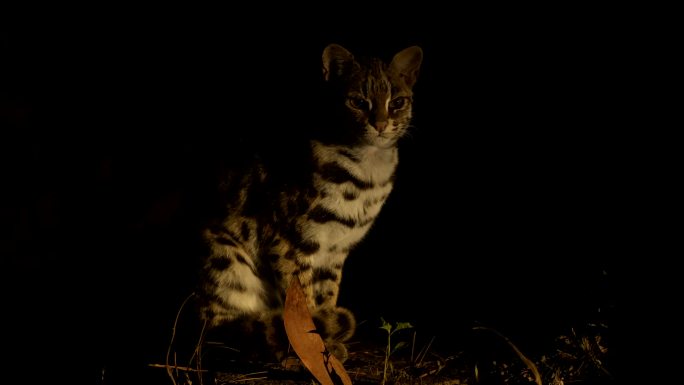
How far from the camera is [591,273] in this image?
2379 millimetres

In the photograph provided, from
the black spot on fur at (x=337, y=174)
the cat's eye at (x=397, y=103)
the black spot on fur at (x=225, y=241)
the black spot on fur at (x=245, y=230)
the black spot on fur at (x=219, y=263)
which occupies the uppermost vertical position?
the cat's eye at (x=397, y=103)

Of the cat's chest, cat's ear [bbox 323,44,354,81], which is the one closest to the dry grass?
the cat's chest

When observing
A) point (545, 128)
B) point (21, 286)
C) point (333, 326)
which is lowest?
point (21, 286)

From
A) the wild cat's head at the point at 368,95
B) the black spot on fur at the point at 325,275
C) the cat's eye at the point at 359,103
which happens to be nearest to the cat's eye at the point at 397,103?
the wild cat's head at the point at 368,95

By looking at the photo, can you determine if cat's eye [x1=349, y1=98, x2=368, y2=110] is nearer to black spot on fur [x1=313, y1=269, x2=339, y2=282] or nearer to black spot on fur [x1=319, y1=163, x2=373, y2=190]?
black spot on fur [x1=319, y1=163, x2=373, y2=190]

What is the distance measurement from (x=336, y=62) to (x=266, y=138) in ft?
1.61

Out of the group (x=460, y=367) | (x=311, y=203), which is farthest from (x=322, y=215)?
(x=460, y=367)

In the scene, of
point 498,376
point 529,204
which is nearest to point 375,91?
point 529,204

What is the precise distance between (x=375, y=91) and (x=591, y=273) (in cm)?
120

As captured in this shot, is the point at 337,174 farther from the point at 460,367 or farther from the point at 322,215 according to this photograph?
the point at 460,367

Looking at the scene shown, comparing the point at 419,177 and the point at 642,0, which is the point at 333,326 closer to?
the point at 419,177

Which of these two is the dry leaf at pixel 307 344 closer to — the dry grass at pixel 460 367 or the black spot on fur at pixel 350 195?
the dry grass at pixel 460 367

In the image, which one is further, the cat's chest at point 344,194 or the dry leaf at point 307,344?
the cat's chest at point 344,194

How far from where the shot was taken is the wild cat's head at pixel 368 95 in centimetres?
252
